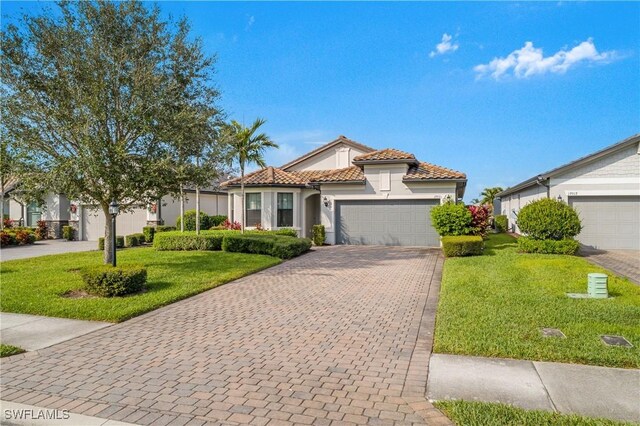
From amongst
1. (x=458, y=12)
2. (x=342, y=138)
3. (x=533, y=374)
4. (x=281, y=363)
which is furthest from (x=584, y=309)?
(x=342, y=138)

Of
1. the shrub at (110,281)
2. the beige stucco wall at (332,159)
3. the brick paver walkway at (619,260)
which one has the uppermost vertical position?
the beige stucco wall at (332,159)

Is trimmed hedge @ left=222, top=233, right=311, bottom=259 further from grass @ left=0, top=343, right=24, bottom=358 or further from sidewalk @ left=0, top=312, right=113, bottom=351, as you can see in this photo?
grass @ left=0, top=343, right=24, bottom=358

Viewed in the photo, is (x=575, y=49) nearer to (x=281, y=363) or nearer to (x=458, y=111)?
(x=458, y=111)

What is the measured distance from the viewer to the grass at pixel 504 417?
11.4 ft

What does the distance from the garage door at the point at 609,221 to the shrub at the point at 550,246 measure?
342cm

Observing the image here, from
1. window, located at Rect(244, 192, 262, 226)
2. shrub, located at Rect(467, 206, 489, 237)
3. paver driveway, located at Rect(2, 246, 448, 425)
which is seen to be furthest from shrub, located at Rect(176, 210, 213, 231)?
shrub, located at Rect(467, 206, 489, 237)

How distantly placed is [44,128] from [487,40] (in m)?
13.8

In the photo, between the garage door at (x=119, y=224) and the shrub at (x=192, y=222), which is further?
the garage door at (x=119, y=224)

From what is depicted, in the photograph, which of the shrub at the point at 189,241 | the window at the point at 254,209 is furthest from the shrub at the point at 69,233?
the window at the point at 254,209

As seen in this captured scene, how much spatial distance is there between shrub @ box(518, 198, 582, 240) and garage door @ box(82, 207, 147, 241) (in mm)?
21247

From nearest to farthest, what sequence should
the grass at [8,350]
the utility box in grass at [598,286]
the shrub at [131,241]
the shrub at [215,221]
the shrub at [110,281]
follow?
the grass at [8,350]
the utility box in grass at [598,286]
the shrub at [110,281]
the shrub at [131,241]
the shrub at [215,221]

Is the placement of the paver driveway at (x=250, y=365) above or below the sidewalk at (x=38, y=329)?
below

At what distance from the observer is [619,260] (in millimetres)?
13945

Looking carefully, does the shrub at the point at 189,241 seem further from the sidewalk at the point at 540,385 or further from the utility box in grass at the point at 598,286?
the sidewalk at the point at 540,385
